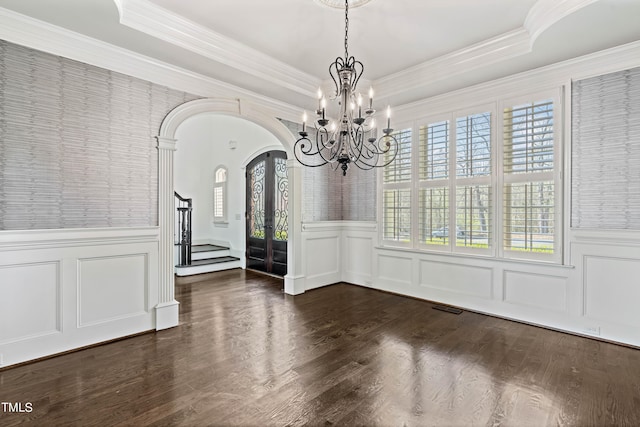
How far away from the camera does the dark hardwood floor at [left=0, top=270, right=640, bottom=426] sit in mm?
2018

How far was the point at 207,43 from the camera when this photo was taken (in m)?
3.23

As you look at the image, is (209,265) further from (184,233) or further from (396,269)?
(396,269)

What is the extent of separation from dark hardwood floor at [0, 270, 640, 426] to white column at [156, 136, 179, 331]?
23cm

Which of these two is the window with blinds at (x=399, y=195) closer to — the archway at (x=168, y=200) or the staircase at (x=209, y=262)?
the archway at (x=168, y=200)

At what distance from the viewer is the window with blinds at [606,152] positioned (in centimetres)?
307

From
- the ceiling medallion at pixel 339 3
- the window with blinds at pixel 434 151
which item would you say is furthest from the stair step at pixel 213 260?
the ceiling medallion at pixel 339 3

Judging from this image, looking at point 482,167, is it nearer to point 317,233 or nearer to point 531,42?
point 531,42

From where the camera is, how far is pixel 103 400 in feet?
7.09

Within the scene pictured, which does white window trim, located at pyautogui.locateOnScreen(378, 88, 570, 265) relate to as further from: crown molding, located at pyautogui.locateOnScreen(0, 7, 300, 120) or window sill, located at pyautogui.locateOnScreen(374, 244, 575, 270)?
crown molding, located at pyautogui.locateOnScreen(0, 7, 300, 120)

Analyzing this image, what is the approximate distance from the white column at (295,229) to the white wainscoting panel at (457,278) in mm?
1872

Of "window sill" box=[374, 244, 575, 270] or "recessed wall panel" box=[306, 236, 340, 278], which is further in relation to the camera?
"recessed wall panel" box=[306, 236, 340, 278]

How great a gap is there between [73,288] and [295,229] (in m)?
2.84

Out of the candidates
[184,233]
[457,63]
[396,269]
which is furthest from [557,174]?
[184,233]

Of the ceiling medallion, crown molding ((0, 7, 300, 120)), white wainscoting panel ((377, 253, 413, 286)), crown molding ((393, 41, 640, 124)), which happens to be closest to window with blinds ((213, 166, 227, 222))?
crown molding ((0, 7, 300, 120))
